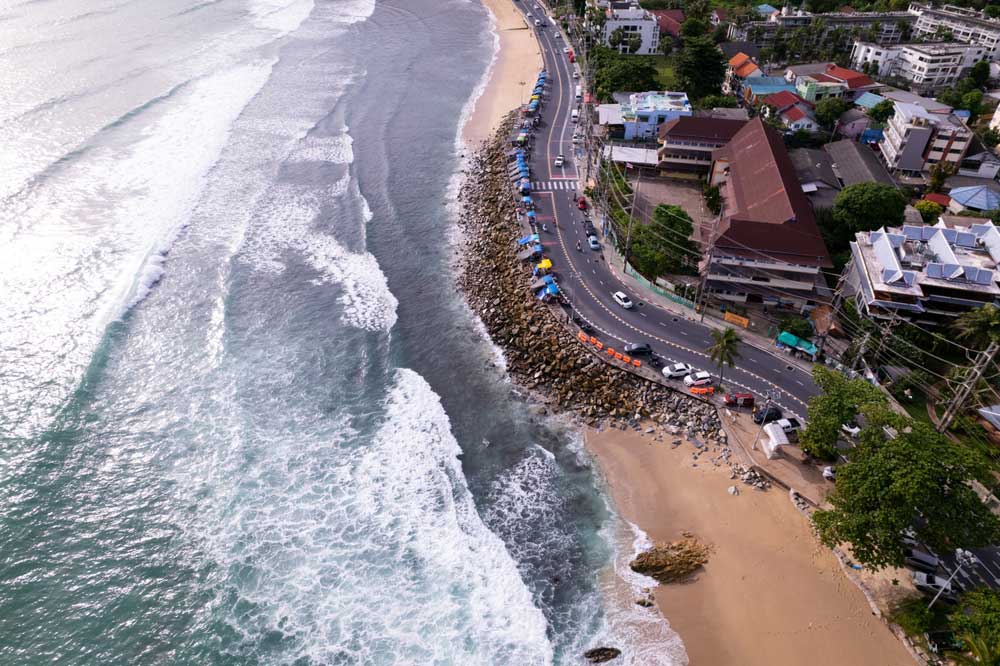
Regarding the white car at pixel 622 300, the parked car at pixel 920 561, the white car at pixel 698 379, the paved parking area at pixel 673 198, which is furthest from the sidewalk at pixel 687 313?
the parked car at pixel 920 561

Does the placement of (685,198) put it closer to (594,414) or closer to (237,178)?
(594,414)

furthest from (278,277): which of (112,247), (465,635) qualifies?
(465,635)

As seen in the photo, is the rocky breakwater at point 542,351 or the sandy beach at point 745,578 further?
the rocky breakwater at point 542,351

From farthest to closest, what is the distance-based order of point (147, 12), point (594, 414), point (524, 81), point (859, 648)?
point (147, 12), point (524, 81), point (594, 414), point (859, 648)

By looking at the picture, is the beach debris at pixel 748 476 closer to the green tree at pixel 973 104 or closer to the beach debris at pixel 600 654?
the beach debris at pixel 600 654

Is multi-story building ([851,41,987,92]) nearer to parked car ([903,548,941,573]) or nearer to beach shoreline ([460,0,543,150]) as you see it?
beach shoreline ([460,0,543,150])

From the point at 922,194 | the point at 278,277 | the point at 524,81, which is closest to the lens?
the point at 278,277

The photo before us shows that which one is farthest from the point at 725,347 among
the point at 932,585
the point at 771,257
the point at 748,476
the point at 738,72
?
the point at 738,72
